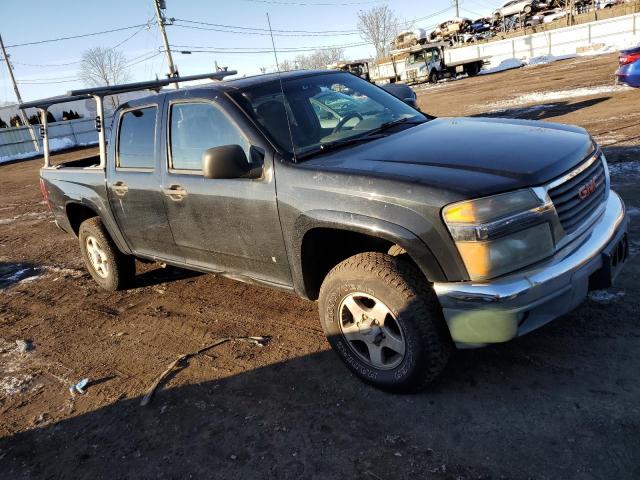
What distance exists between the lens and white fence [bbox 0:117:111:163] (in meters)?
28.9

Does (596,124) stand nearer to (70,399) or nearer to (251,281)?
(251,281)

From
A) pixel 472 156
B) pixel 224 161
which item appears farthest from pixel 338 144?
pixel 472 156

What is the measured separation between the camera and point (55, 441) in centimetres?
301

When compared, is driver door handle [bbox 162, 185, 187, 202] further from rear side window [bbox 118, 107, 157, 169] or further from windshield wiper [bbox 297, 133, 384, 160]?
windshield wiper [bbox 297, 133, 384, 160]

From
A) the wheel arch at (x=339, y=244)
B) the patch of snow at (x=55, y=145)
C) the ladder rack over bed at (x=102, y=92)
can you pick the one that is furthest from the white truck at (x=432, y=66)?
the wheel arch at (x=339, y=244)

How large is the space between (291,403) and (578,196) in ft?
6.44

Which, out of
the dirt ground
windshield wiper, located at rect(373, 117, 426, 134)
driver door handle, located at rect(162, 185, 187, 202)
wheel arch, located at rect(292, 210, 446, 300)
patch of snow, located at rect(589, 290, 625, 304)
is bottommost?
the dirt ground

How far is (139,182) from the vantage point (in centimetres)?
414

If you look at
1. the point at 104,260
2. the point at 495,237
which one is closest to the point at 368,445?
the point at 495,237

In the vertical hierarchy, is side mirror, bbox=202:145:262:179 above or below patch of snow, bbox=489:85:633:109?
above

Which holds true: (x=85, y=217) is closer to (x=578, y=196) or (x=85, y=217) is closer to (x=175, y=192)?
(x=175, y=192)

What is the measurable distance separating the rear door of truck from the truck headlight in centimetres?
247

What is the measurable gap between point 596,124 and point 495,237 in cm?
836

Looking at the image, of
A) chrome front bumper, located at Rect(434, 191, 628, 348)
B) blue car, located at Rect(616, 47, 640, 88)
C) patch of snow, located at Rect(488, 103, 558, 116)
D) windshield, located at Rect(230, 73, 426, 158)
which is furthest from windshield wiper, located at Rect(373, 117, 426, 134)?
patch of snow, located at Rect(488, 103, 558, 116)
